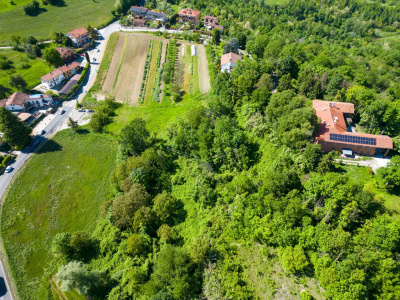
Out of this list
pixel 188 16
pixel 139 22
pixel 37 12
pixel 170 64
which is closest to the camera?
pixel 170 64

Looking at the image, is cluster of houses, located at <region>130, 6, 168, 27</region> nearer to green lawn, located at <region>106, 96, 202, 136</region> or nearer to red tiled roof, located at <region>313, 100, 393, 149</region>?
green lawn, located at <region>106, 96, 202, 136</region>

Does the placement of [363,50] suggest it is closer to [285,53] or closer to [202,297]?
[285,53]

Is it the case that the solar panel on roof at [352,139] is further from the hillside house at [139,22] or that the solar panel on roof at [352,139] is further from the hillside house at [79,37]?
the hillside house at [139,22]

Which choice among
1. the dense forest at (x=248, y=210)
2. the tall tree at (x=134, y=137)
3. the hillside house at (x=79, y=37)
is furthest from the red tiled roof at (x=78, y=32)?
the tall tree at (x=134, y=137)

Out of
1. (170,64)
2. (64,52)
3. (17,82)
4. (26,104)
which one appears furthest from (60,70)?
(170,64)

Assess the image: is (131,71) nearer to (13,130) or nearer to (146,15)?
(13,130)

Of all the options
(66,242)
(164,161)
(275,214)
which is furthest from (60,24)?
(275,214)
